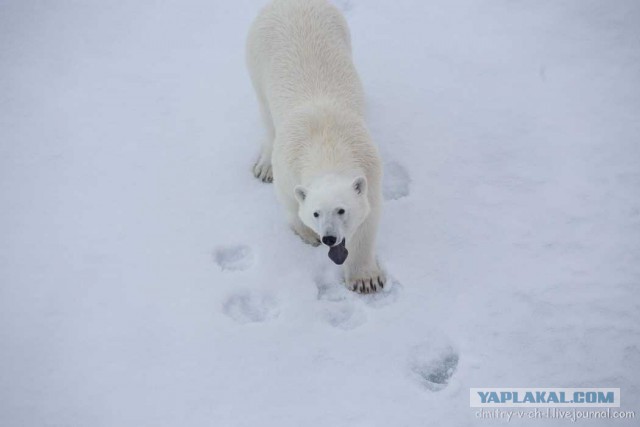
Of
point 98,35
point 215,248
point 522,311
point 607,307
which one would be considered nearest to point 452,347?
point 522,311

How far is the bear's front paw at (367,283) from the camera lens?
3.94 m

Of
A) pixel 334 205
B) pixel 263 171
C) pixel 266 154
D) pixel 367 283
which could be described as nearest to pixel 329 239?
pixel 334 205

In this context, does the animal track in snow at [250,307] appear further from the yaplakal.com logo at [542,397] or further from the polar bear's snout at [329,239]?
the yaplakal.com logo at [542,397]

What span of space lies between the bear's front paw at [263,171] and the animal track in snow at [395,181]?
1.05 meters

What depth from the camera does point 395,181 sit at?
4.61 meters

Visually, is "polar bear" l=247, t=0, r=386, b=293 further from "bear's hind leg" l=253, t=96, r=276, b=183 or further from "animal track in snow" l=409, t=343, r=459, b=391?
"animal track in snow" l=409, t=343, r=459, b=391

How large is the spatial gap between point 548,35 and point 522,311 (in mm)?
3497

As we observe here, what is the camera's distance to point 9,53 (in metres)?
5.94

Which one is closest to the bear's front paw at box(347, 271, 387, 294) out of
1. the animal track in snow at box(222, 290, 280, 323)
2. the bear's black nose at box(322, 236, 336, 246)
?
the animal track in snow at box(222, 290, 280, 323)

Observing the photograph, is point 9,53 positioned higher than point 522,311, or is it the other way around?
point 9,53

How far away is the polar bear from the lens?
3.40m

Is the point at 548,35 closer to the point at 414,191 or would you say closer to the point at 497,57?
the point at 497,57

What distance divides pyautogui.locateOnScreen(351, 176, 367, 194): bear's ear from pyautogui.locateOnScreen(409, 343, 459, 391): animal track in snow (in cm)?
122

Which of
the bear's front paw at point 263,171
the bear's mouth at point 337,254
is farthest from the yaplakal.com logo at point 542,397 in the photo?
the bear's front paw at point 263,171
